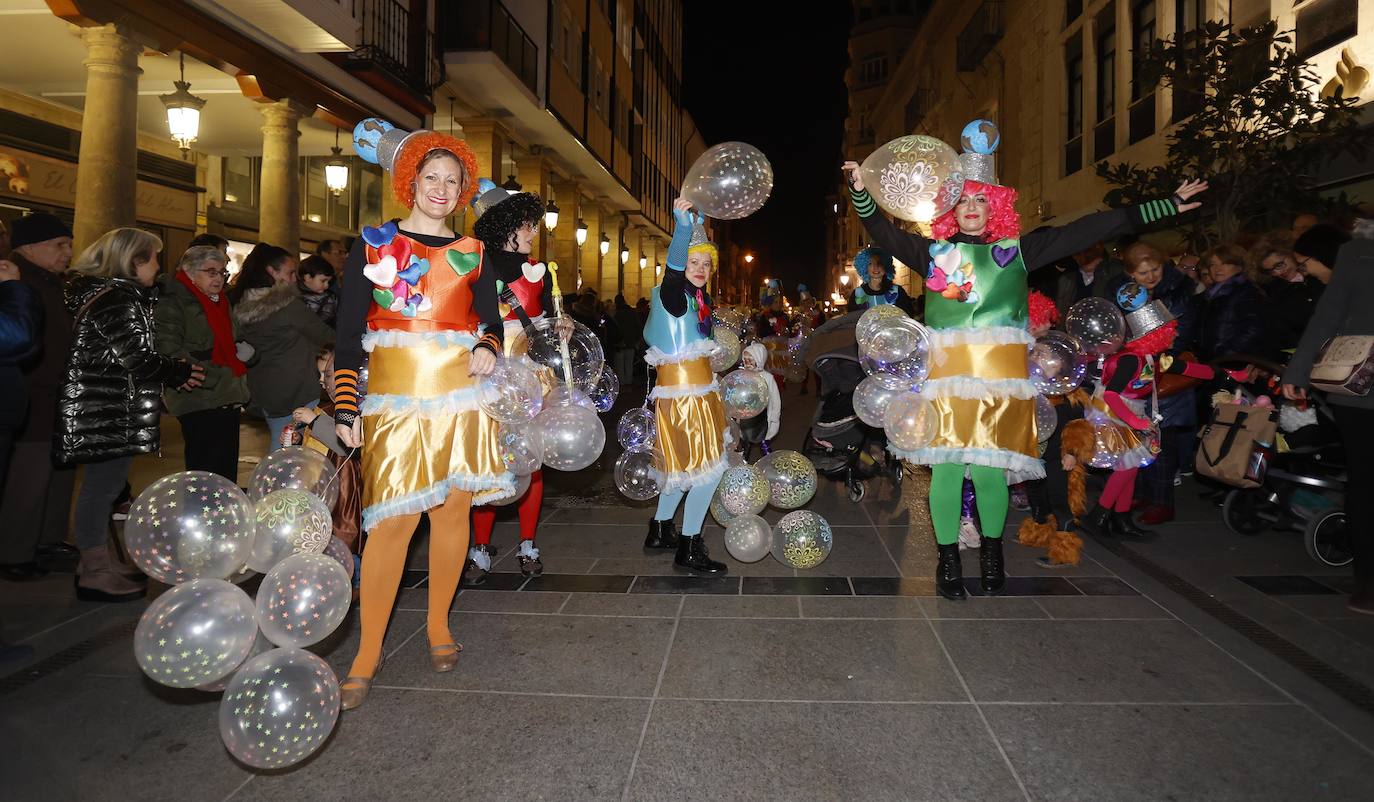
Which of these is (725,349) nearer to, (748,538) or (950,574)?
(748,538)

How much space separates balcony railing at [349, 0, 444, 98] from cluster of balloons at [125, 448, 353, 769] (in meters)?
10.1

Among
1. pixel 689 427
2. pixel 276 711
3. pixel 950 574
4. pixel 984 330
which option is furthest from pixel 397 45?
pixel 276 711

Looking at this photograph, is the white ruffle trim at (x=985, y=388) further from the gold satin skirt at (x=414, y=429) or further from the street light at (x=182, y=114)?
the street light at (x=182, y=114)

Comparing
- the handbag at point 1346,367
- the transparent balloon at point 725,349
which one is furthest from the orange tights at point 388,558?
the handbag at point 1346,367

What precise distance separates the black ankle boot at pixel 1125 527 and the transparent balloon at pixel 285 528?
15.5 feet

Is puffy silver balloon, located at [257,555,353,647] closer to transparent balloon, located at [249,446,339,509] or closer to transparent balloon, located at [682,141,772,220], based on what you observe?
transparent balloon, located at [249,446,339,509]

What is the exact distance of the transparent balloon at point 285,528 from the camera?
2910mm

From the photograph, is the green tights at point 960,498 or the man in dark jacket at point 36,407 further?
the man in dark jacket at point 36,407

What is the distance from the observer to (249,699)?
2275 millimetres

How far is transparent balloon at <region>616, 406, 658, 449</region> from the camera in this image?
470cm

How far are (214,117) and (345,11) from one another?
3055 mm

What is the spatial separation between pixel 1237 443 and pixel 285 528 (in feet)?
17.3

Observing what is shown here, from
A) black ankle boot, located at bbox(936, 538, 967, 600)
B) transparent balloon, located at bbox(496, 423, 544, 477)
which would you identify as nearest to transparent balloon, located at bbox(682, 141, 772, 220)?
transparent balloon, located at bbox(496, 423, 544, 477)

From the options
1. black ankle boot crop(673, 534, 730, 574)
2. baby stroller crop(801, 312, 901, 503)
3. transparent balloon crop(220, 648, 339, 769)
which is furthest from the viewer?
baby stroller crop(801, 312, 901, 503)
